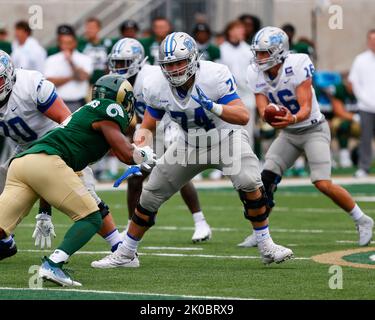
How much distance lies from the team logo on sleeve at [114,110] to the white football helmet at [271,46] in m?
2.33

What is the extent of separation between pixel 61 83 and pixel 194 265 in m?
7.04

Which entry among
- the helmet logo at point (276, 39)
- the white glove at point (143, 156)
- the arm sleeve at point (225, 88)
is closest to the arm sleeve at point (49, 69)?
the helmet logo at point (276, 39)

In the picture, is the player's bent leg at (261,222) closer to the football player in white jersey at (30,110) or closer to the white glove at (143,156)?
the white glove at (143,156)

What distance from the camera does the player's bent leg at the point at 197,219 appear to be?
976cm

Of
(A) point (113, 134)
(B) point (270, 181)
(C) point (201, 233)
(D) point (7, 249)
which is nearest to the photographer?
(A) point (113, 134)

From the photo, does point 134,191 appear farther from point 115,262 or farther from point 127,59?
point 115,262

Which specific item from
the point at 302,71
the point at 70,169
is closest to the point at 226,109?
the point at 70,169

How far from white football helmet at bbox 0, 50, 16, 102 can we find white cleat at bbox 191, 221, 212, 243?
2481 mm

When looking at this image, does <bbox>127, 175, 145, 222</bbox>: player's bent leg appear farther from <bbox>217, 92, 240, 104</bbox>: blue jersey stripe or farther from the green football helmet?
the green football helmet

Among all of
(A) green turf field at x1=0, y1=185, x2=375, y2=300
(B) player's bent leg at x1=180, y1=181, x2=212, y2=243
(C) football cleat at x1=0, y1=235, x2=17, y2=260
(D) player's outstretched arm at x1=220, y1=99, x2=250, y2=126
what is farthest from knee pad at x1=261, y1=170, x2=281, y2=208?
(C) football cleat at x1=0, y1=235, x2=17, y2=260

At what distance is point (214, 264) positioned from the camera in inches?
321

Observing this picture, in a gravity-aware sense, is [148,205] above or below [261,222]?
above

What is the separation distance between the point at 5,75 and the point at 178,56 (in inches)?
49.1
